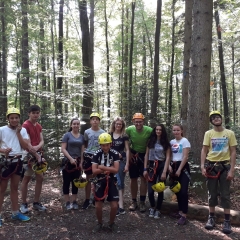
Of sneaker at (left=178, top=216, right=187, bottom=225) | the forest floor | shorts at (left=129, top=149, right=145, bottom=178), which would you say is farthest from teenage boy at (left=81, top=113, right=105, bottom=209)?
sneaker at (left=178, top=216, right=187, bottom=225)

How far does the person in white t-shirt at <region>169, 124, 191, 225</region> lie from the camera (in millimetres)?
4906

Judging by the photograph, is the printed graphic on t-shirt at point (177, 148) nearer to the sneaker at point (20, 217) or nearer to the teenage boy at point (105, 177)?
the teenage boy at point (105, 177)

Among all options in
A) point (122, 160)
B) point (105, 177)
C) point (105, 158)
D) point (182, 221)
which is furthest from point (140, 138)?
point (182, 221)

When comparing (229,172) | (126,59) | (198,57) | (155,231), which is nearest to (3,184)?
(155,231)

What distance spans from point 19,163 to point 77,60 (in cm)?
1836

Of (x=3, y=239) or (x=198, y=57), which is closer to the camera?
(x=3, y=239)

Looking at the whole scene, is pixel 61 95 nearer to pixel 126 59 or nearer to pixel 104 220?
pixel 104 220

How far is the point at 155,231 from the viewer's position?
15.1ft

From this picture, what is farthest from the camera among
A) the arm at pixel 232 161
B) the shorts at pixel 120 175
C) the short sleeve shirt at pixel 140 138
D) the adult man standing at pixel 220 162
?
the short sleeve shirt at pixel 140 138

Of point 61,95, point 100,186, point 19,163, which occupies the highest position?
point 61,95

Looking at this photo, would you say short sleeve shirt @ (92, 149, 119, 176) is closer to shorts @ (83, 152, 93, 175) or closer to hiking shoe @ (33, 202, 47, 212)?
shorts @ (83, 152, 93, 175)

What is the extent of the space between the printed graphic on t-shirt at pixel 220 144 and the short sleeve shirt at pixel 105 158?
1696mm

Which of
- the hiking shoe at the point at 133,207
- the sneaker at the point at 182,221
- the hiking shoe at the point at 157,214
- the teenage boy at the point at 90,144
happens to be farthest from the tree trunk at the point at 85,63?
the sneaker at the point at 182,221

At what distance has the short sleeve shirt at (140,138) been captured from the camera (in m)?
5.42
